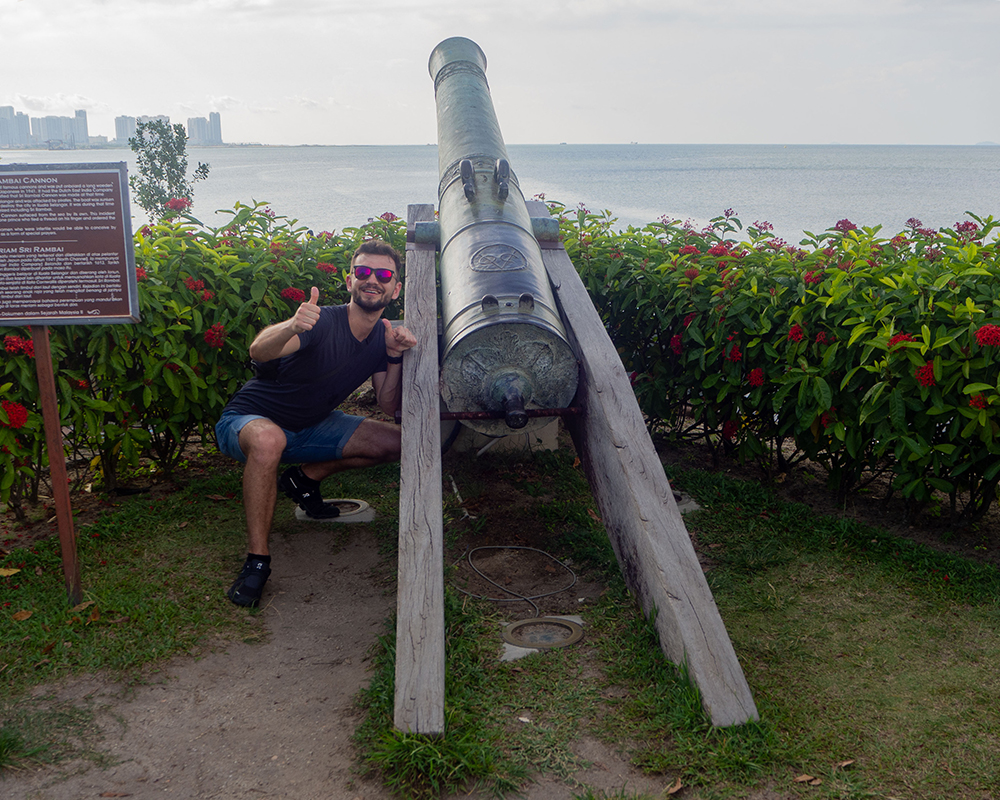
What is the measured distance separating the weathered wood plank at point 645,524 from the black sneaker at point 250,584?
1463 mm

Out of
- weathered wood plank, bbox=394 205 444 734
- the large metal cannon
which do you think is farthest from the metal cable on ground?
weathered wood plank, bbox=394 205 444 734

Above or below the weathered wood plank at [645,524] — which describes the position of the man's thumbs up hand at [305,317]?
above

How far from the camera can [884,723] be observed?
8.70ft

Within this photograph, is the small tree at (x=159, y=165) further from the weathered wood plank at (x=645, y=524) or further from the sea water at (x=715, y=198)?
the weathered wood plank at (x=645, y=524)

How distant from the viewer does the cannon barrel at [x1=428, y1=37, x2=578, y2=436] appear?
338 centimetres

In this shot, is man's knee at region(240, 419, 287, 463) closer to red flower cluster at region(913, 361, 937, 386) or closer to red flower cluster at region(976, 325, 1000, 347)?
red flower cluster at region(913, 361, 937, 386)

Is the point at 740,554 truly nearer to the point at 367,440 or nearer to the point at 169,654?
the point at 367,440

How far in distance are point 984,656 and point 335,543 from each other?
9.17 ft

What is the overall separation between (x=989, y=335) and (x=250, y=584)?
10.3ft

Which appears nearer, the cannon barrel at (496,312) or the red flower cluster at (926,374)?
the cannon barrel at (496,312)

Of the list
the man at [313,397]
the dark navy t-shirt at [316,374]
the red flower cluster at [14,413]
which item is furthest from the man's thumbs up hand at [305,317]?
the red flower cluster at [14,413]

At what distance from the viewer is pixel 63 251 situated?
3.29 m

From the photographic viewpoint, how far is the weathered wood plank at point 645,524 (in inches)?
106

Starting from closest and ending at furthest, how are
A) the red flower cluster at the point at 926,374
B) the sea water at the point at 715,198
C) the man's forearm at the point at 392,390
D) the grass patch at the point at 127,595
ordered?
the grass patch at the point at 127,595 → the red flower cluster at the point at 926,374 → the man's forearm at the point at 392,390 → the sea water at the point at 715,198
